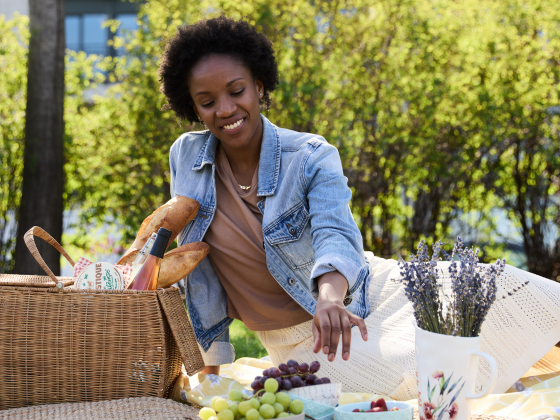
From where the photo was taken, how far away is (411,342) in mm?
2379

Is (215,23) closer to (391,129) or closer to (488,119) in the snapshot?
(391,129)

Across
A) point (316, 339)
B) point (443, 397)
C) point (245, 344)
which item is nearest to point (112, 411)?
point (316, 339)

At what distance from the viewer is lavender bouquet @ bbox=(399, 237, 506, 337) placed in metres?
1.43

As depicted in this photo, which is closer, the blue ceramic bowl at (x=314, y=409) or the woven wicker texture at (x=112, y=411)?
the blue ceramic bowl at (x=314, y=409)

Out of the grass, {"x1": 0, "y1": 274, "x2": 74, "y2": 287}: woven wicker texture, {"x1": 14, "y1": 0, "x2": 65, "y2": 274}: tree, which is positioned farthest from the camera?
{"x1": 14, "y1": 0, "x2": 65, "y2": 274}: tree

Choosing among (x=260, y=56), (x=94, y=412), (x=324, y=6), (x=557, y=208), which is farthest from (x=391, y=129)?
(x=94, y=412)

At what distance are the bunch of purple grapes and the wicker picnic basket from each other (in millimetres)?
553

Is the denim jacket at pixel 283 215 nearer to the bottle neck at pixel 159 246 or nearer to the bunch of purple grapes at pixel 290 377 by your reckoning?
the bunch of purple grapes at pixel 290 377

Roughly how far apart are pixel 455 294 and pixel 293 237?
976 mm

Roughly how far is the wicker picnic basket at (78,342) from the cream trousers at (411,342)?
29.0 inches

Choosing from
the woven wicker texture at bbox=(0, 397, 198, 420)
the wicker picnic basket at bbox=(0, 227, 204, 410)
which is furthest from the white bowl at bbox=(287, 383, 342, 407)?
the wicker picnic basket at bbox=(0, 227, 204, 410)

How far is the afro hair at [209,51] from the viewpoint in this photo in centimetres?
240

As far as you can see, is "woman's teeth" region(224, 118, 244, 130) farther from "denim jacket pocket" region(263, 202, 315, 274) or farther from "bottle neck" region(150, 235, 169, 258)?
"bottle neck" region(150, 235, 169, 258)

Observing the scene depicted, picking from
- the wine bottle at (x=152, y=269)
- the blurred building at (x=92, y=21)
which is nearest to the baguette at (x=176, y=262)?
the wine bottle at (x=152, y=269)
